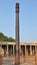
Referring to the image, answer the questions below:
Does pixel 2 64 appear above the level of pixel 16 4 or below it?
below

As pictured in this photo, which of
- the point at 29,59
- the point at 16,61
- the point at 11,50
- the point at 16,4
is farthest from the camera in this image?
the point at 11,50

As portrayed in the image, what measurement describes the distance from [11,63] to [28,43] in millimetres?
64511

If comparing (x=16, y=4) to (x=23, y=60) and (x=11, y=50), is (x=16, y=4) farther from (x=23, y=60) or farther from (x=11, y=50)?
(x=11, y=50)

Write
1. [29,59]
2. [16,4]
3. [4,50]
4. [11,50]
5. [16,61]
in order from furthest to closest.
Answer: [11,50], [4,50], [16,4], [29,59], [16,61]

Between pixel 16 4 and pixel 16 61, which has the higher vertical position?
pixel 16 4

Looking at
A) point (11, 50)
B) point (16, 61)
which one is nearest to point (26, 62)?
point (16, 61)

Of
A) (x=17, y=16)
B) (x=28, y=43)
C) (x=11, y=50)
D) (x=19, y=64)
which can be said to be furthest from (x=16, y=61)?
(x=11, y=50)

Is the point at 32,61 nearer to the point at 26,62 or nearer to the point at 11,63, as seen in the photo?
the point at 26,62

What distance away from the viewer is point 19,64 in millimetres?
13938

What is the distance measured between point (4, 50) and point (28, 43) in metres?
9.72

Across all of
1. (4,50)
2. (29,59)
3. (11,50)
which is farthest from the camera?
(11,50)

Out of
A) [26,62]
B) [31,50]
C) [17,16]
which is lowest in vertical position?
[31,50]

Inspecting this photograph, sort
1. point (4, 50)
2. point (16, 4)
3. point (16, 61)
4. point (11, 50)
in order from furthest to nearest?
point (11, 50)
point (4, 50)
point (16, 4)
point (16, 61)

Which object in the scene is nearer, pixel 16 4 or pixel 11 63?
pixel 11 63
